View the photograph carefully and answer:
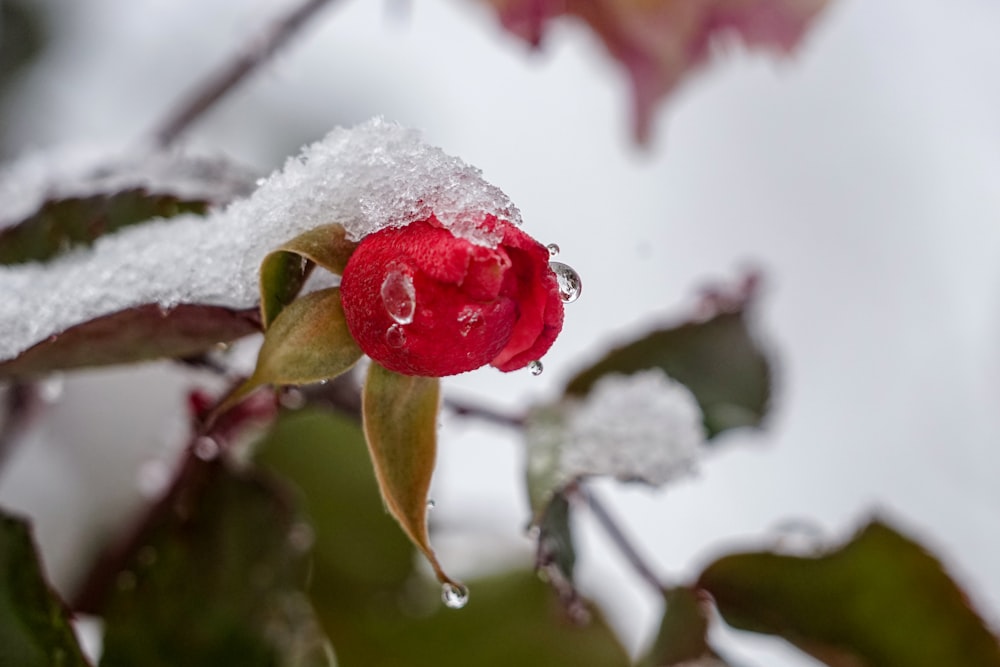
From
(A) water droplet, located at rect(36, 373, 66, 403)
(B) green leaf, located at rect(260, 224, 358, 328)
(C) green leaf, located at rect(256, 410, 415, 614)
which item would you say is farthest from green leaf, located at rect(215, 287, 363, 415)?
(C) green leaf, located at rect(256, 410, 415, 614)

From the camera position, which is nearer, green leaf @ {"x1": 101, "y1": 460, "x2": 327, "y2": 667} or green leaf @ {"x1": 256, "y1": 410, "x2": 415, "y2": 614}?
green leaf @ {"x1": 101, "y1": 460, "x2": 327, "y2": 667}

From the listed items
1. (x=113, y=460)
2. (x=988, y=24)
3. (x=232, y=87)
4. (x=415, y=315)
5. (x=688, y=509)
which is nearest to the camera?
(x=415, y=315)

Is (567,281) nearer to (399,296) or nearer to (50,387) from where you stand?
(399,296)

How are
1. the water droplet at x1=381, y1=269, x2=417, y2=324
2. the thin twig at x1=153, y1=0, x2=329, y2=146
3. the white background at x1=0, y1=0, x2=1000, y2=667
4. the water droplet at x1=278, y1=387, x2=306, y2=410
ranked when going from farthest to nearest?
the white background at x1=0, y1=0, x2=1000, y2=667
the thin twig at x1=153, y1=0, x2=329, y2=146
the water droplet at x1=278, y1=387, x2=306, y2=410
the water droplet at x1=381, y1=269, x2=417, y2=324

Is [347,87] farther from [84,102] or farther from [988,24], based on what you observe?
[988,24]

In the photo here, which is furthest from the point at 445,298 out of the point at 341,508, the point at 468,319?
the point at 341,508

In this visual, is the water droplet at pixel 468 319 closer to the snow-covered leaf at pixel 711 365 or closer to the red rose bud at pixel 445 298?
the red rose bud at pixel 445 298

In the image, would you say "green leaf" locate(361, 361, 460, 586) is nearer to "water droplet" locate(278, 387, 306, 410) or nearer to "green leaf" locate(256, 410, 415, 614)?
"water droplet" locate(278, 387, 306, 410)

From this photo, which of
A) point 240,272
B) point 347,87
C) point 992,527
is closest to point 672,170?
point 347,87
